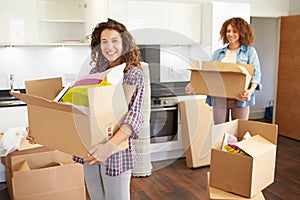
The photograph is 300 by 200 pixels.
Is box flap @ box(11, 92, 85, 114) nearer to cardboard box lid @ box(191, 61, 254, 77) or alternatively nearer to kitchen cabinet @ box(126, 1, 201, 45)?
cardboard box lid @ box(191, 61, 254, 77)

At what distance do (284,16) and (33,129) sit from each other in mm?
4214

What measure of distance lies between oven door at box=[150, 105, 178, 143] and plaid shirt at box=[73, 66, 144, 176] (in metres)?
1.95

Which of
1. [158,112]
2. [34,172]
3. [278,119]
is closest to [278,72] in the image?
[278,119]

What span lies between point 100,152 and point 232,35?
1532 millimetres

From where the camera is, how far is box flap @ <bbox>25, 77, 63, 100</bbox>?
1680 millimetres

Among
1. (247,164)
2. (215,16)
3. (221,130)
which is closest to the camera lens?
(247,164)

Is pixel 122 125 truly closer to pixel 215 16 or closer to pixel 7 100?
pixel 7 100

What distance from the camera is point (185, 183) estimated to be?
3.17 meters

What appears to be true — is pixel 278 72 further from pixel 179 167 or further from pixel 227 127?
pixel 227 127

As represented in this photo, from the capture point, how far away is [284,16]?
4758mm

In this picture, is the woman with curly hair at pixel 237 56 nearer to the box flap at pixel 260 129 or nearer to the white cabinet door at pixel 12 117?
the box flap at pixel 260 129

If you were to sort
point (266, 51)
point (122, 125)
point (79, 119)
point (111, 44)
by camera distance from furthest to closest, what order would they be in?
point (266, 51) → point (111, 44) → point (122, 125) → point (79, 119)

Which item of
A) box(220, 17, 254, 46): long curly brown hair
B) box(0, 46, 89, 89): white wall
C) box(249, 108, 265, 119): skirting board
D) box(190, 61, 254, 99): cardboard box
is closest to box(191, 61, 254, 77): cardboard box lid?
box(190, 61, 254, 99): cardboard box

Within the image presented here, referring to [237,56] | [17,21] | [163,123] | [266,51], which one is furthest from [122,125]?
[266,51]
